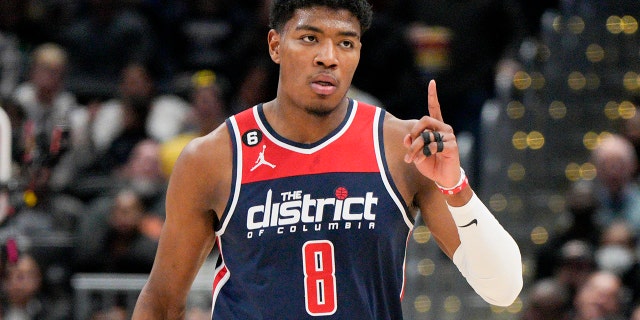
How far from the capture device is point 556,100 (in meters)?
10.8

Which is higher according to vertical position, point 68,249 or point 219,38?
point 219,38

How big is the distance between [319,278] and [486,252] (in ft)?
1.81

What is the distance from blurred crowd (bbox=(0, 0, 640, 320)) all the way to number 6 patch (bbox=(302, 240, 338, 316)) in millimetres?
3059

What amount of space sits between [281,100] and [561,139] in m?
6.81

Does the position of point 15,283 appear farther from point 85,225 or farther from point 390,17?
point 390,17

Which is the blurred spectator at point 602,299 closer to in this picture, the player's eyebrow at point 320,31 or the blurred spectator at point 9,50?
the player's eyebrow at point 320,31

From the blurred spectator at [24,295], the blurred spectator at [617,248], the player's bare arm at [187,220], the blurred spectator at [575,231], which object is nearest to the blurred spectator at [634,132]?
the blurred spectator at [575,231]

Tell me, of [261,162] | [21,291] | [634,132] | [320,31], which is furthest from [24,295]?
[320,31]

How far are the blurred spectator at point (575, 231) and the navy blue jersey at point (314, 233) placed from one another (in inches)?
201

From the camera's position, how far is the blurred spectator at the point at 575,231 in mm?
8938

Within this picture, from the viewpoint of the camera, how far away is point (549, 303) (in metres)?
8.38

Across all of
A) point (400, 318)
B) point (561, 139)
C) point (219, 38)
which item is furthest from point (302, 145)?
point (219, 38)

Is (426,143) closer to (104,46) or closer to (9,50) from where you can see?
(104,46)

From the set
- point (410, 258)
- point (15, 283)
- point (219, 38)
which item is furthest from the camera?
point (219, 38)
